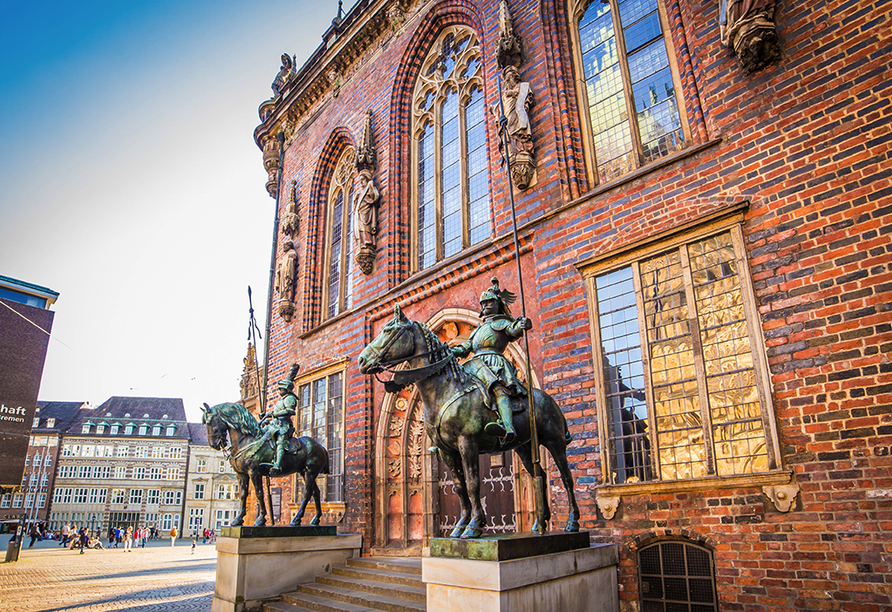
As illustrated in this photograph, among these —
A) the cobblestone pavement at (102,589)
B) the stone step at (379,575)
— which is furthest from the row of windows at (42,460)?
the stone step at (379,575)

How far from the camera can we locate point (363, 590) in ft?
26.1

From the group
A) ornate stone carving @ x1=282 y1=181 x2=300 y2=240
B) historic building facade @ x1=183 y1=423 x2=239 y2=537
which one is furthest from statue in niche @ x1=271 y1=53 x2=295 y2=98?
historic building facade @ x1=183 y1=423 x2=239 y2=537

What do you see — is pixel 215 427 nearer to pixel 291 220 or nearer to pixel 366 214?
pixel 366 214

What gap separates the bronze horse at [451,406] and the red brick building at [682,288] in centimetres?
175

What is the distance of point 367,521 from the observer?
1128 cm

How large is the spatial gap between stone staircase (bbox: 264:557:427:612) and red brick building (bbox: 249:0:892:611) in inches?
70.1

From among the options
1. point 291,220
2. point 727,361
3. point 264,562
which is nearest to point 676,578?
point 727,361

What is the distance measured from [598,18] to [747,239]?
5.25 meters

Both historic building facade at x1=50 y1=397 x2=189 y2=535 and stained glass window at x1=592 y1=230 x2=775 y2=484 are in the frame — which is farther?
historic building facade at x1=50 y1=397 x2=189 y2=535

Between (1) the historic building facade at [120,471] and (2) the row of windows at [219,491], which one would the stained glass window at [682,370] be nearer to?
(1) the historic building facade at [120,471]

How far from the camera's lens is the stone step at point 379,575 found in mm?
7723

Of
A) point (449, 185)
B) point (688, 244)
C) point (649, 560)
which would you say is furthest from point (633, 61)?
point (649, 560)

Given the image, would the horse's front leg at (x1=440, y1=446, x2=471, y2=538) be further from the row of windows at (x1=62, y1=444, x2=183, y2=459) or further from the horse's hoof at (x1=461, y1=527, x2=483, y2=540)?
the row of windows at (x1=62, y1=444, x2=183, y2=459)

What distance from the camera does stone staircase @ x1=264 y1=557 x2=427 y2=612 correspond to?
7.11 m
